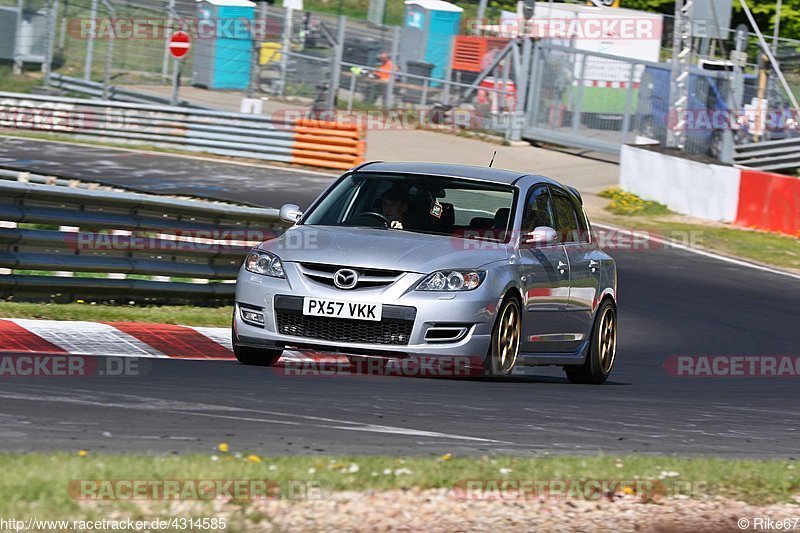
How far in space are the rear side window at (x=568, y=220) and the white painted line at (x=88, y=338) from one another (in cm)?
306

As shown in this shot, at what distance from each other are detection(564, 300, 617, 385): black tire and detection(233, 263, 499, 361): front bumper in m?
2.07

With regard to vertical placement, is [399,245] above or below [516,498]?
above

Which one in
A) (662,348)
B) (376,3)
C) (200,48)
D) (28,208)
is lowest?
(662,348)

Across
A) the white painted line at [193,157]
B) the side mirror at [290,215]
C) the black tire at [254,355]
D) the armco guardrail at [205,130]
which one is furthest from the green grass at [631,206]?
the black tire at [254,355]

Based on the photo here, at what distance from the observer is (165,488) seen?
195 inches

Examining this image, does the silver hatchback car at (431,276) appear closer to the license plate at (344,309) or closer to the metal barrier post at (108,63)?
the license plate at (344,309)

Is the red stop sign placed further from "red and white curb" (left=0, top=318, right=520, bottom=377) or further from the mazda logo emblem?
the mazda logo emblem

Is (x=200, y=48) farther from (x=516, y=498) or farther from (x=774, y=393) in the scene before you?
(x=516, y=498)

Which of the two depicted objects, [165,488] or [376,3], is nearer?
[165,488]

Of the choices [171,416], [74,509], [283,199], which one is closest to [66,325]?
[171,416]

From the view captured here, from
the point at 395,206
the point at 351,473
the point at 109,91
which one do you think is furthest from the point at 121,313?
the point at 109,91

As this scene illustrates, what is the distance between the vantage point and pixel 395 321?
8492mm

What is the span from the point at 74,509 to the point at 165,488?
418 mm

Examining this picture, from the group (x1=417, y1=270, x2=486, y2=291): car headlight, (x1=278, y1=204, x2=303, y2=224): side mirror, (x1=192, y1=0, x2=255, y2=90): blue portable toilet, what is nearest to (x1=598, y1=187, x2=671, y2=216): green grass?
(x1=192, y1=0, x2=255, y2=90): blue portable toilet
